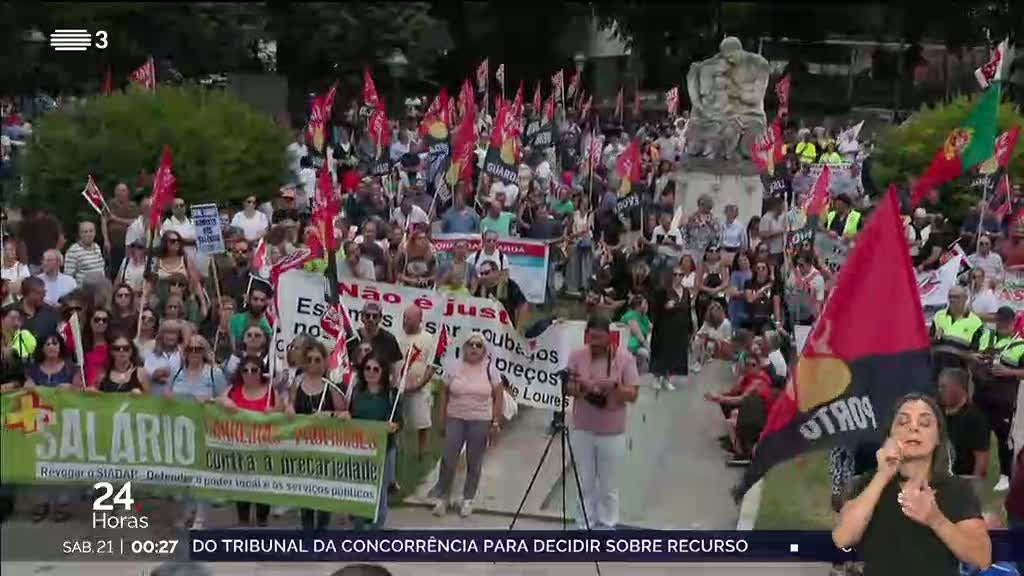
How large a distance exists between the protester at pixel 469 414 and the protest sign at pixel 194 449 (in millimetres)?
885

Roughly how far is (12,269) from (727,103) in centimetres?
1141

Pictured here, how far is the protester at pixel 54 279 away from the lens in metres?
10.4

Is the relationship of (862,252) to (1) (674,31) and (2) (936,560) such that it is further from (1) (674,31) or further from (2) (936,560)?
Answer: (1) (674,31)

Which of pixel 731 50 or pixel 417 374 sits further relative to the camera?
pixel 731 50

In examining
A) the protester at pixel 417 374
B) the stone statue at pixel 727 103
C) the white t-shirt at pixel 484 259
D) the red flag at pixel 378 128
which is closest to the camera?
the protester at pixel 417 374

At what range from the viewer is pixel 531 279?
13883 mm

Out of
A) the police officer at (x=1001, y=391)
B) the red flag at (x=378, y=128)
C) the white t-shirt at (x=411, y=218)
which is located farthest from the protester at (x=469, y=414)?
the red flag at (x=378, y=128)

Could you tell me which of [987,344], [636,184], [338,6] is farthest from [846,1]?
[987,344]

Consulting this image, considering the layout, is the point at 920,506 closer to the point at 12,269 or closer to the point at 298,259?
the point at 298,259

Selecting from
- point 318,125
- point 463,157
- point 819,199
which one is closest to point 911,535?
point 819,199

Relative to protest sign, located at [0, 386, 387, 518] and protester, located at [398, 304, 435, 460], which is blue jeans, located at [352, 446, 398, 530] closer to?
protest sign, located at [0, 386, 387, 518]

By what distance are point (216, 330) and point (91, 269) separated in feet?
4.37

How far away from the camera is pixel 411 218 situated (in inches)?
616

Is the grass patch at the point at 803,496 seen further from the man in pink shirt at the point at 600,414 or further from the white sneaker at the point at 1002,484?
the man in pink shirt at the point at 600,414
